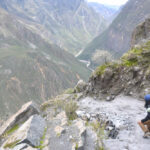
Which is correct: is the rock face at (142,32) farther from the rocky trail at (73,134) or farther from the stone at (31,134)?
the stone at (31,134)

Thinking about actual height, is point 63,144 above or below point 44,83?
below

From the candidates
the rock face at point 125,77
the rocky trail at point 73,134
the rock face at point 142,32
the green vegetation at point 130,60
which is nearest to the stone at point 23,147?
the rocky trail at point 73,134

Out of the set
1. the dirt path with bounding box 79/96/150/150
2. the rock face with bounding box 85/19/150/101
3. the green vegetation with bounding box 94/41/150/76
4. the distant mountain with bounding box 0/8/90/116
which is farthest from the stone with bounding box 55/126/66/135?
the distant mountain with bounding box 0/8/90/116

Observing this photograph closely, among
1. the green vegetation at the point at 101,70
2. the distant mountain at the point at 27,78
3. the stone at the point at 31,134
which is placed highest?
the distant mountain at the point at 27,78

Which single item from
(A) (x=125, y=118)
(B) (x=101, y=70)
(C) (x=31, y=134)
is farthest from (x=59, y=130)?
(B) (x=101, y=70)

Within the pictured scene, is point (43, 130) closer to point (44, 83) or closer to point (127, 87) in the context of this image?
point (127, 87)

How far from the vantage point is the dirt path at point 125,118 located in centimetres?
765

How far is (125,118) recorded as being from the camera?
10469mm

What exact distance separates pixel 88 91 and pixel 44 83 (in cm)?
13058

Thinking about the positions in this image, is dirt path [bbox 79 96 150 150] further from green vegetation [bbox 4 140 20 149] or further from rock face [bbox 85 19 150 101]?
green vegetation [bbox 4 140 20 149]

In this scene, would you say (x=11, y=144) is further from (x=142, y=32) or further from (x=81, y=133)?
(x=142, y=32)

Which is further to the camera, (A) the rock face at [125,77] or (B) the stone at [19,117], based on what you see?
(A) the rock face at [125,77]

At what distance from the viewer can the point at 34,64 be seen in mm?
151125

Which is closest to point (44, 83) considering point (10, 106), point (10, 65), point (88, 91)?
point (10, 65)
